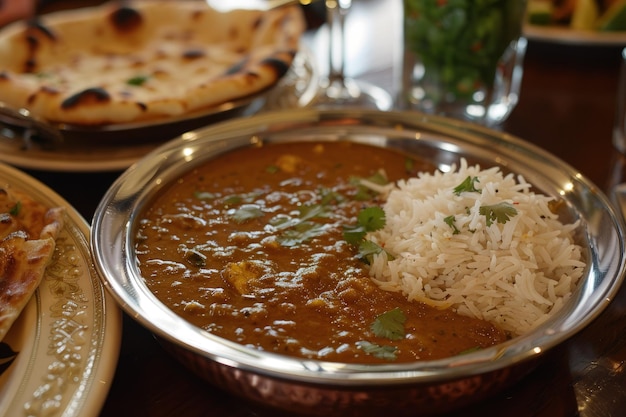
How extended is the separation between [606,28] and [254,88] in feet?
6.96

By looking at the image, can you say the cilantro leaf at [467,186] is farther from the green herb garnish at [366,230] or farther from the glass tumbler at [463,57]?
the glass tumbler at [463,57]

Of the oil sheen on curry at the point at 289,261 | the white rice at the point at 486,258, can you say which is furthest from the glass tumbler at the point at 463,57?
the white rice at the point at 486,258

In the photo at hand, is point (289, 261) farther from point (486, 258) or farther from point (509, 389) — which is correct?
point (509, 389)

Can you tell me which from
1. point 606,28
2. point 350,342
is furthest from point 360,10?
point 350,342

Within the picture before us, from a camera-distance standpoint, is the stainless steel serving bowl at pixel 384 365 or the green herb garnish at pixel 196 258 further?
the green herb garnish at pixel 196 258

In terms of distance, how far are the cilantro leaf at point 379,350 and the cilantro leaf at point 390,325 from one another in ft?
0.15

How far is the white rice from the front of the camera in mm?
1685

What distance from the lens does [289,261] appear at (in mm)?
1849

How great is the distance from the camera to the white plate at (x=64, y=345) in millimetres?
1377

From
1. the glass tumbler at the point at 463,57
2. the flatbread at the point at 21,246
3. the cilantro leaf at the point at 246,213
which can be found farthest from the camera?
the glass tumbler at the point at 463,57

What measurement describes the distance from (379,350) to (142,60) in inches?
91.4

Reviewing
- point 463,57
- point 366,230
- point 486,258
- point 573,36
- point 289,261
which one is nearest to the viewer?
point 486,258

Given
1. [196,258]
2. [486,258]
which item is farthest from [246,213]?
[486,258]

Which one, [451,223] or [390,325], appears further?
[451,223]
